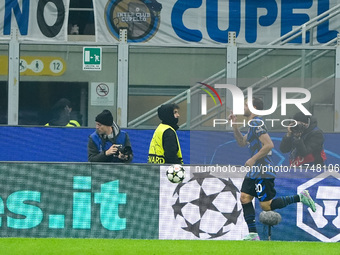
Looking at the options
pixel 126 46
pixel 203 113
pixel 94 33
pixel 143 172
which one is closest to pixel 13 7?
pixel 94 33

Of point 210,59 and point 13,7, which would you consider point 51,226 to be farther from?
point 13,7

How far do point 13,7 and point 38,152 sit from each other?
4.58 metres

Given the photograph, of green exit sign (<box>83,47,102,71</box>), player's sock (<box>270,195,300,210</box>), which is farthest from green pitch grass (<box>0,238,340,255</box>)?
green exit sign (<box>83,47,102,71</box>)

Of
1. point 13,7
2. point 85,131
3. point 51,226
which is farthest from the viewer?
point 13,7

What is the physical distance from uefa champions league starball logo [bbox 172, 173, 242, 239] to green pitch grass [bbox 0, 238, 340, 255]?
0.88 feet

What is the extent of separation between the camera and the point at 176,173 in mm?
11680

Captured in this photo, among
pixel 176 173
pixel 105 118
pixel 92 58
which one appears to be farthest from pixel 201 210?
pixel 92 58

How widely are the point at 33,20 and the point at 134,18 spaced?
6.98ft

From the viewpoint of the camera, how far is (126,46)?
16.8 m

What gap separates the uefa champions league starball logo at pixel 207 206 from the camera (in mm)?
11773


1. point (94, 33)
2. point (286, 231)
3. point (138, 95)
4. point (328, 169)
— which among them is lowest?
point (286, 231)

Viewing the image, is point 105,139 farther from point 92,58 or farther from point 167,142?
point 92,58

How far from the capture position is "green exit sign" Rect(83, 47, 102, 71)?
16.6 metres

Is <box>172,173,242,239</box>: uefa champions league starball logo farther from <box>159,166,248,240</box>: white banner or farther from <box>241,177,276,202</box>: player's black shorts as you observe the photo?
<box>241,177,276,202</box>: player's black shorts
